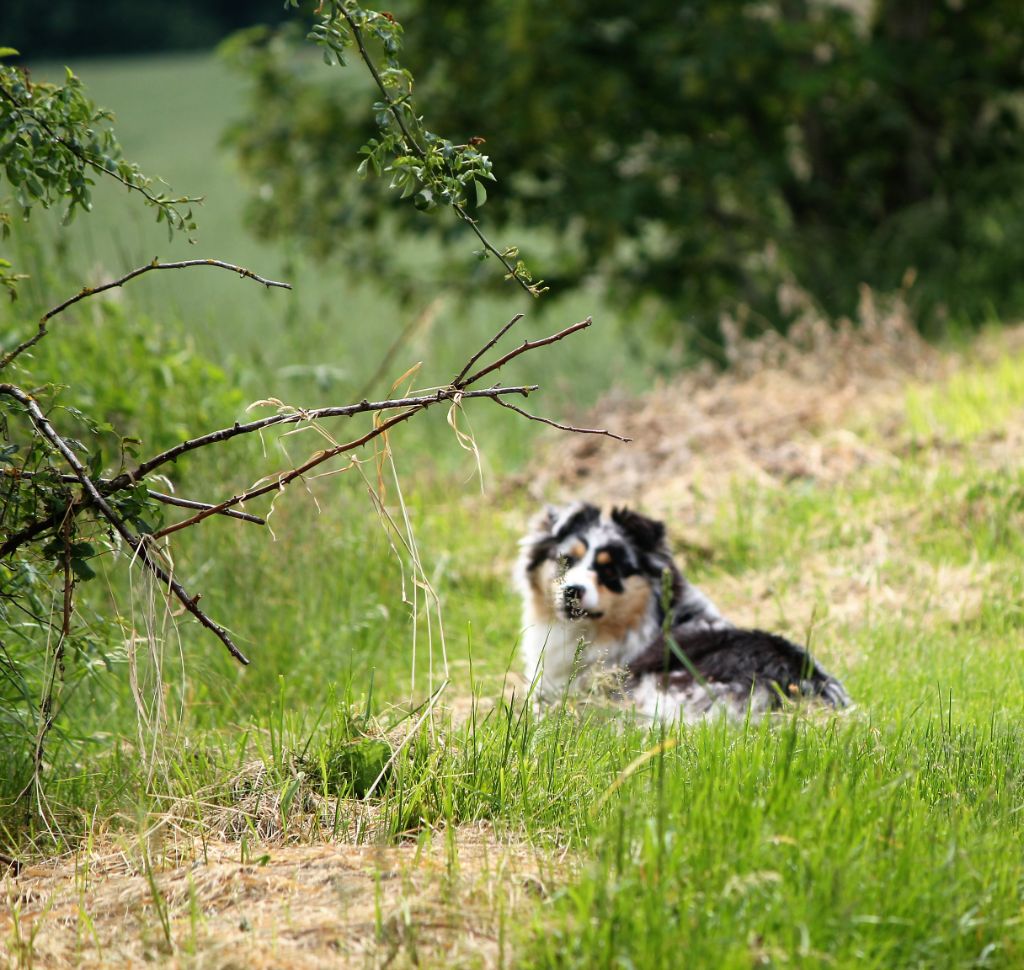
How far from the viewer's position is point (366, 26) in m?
3.15

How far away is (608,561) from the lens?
5.09 metres

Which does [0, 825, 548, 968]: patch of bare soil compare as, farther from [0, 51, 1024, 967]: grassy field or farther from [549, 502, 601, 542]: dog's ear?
[549, 502, 601, 542]: dog's ear

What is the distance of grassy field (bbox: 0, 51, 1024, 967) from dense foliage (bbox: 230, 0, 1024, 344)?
1.85m

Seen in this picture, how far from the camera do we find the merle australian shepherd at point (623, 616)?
179 inches

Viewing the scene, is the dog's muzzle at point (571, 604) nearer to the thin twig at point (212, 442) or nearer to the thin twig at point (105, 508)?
the thin twig at point (212, 442)

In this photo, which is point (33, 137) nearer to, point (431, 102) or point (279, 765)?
point (279, 765)

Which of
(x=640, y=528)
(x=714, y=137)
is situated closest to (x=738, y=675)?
(x=640, y=528)

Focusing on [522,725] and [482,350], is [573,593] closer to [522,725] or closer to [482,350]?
[522,725]

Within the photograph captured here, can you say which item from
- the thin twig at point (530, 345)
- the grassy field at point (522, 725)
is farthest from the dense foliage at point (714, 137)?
the thin twig at point (530, 345)

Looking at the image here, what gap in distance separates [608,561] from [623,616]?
0.88 ft

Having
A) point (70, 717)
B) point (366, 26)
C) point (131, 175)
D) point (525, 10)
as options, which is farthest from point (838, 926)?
point (525, 10)

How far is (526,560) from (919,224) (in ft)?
22.9

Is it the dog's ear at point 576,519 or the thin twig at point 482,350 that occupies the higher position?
the thin twig at point 482,350

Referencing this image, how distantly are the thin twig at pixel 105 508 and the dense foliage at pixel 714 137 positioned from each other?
739 cm
